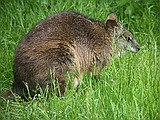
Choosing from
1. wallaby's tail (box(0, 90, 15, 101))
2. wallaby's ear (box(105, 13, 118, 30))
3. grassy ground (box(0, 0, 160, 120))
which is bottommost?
wallaby's tail (box(0, 90, 15, 101))

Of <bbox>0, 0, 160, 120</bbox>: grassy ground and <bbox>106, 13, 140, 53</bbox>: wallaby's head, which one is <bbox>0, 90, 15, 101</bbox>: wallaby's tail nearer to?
<bbox>0, 0, 160, 120</bbox>: grassy ground

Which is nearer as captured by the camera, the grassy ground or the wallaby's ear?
the grassy ground

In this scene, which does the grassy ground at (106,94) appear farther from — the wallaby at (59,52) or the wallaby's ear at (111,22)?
the wallaby's ear at (111,22)

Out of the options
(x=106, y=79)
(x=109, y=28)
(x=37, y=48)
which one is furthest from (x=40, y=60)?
(x=109, y=28)

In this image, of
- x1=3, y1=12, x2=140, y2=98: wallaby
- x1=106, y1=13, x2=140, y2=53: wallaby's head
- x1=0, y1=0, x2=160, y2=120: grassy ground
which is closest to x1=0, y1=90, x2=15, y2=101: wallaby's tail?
x1=3, y1=12, x2=140, y2=98: wallaby

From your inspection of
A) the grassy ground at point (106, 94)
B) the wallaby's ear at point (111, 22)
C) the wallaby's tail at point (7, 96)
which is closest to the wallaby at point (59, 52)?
the wallaby's tail at point (7, 96)

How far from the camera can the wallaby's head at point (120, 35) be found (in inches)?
307

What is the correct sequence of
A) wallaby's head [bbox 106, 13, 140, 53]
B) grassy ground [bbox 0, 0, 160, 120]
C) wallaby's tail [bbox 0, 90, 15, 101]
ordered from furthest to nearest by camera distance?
wallaby's head [bbox 106, 13, 140, 53]
wallaby's tail [bbox 0, 90, 15, 101]
grassy ground [bbox 0, 0, 160, 120]

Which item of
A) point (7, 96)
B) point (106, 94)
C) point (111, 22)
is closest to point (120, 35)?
point (111, 22)

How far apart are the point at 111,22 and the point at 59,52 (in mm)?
1236

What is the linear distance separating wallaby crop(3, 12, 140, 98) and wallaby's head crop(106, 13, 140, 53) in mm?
112

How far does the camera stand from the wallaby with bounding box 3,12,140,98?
6746 millimetres

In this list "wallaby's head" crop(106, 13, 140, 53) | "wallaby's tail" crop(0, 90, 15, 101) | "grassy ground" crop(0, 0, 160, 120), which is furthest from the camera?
"wallaby's head" crop(106, 13, 140, 53)

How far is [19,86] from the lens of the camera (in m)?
6.87
